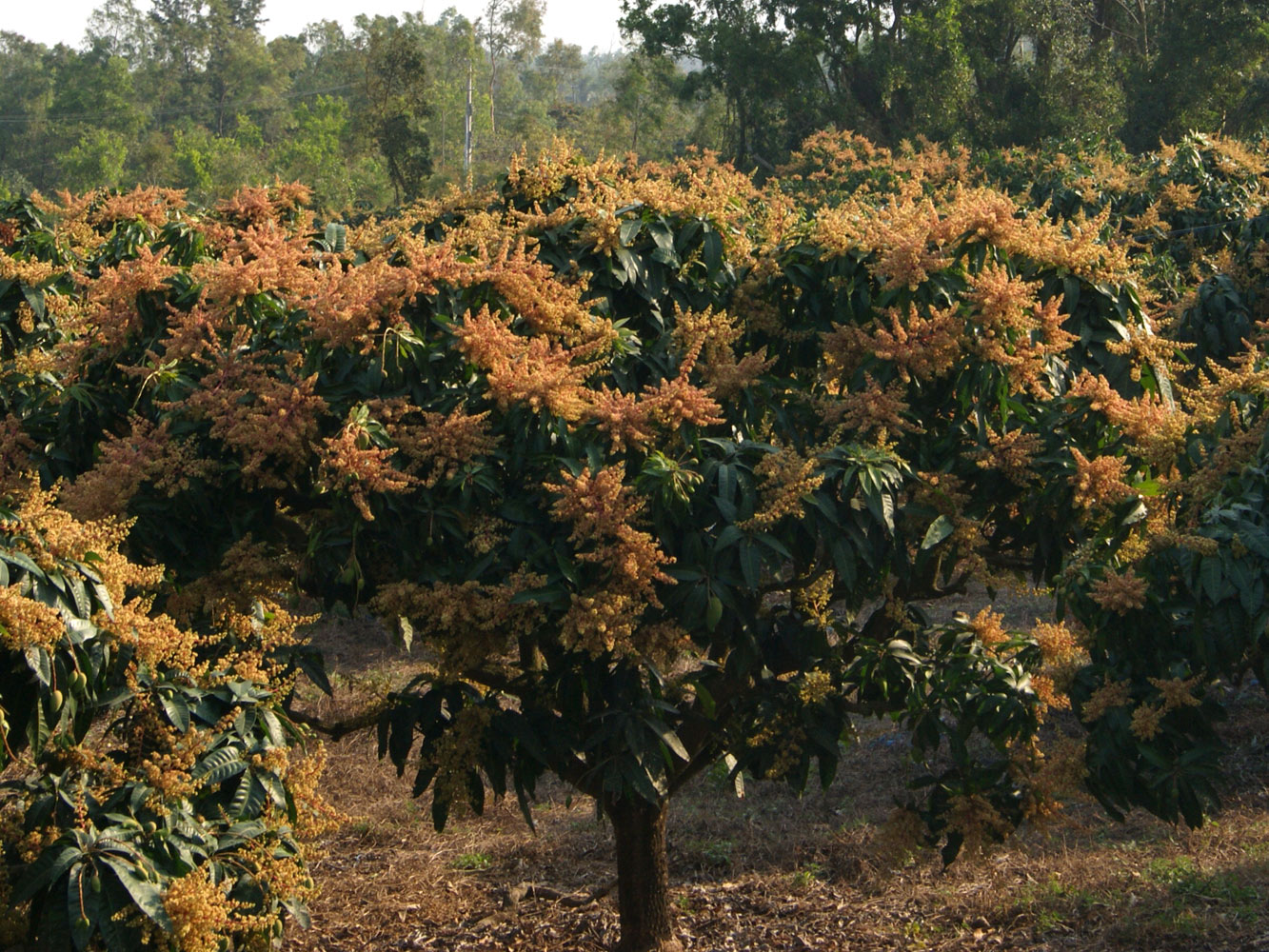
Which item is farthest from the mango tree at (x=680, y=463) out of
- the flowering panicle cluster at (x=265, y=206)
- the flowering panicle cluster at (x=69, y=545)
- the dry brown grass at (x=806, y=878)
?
the dry brown grass at (x=806, y=878)

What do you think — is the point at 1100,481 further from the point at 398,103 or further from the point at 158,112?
the point at 158,112

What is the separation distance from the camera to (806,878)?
21.6 feet

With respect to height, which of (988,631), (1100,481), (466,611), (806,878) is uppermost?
(1100,481)

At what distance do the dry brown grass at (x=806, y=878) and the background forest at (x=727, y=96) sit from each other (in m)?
3.94

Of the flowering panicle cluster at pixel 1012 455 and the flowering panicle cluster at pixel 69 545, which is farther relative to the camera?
the flowering panicle cluster at pixel 1012 455

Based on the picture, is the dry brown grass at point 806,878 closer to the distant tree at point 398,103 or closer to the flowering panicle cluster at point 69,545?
the flowering panicle cluster at point 69,545

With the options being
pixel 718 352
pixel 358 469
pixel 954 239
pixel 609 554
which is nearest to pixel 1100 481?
pixel 954 239

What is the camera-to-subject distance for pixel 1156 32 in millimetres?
21297

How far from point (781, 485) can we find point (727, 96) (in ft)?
73.4

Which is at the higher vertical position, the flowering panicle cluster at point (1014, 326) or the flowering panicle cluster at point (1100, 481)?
the flowering panicle cluster at point (1014, 326)

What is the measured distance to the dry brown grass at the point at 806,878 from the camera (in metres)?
5.57

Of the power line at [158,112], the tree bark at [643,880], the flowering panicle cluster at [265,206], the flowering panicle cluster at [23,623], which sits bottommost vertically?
the tree bark at [643,880]

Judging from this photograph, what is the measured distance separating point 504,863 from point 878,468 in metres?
4.57

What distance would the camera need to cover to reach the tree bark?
5016 millimetres
